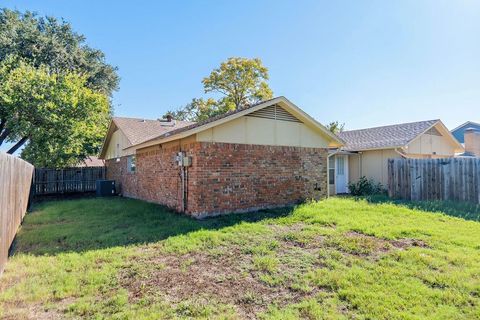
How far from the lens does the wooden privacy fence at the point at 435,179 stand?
10.6 m

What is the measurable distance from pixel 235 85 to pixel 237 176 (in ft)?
75.0

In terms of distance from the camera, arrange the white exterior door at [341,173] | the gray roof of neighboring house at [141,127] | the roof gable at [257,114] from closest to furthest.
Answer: the roof gable at [257,114], the gray roof of neighboring house at [141,127], the white exterior door at [341,173]

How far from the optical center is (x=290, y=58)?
50.5 feet

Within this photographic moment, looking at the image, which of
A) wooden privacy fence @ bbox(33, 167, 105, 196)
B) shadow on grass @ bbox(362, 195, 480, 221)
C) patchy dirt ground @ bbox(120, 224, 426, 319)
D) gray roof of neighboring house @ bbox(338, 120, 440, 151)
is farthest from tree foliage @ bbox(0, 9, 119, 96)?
shadow on grass @ bbox(362, 195, 480, 221)

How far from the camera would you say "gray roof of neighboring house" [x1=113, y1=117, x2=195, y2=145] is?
623 inches

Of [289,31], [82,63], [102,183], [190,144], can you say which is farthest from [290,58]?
[82,63]

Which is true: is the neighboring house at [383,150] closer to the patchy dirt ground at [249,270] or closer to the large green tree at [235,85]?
the patchy dirt ground at [249,270]

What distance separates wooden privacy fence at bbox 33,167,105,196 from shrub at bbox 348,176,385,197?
53.7ft

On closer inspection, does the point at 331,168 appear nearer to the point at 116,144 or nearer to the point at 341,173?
the point at 341,173

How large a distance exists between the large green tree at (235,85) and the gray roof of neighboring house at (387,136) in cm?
1430

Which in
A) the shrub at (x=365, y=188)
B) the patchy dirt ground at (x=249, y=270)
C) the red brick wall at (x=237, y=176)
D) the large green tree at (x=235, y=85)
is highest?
the large green tree at (x=235, y=85)

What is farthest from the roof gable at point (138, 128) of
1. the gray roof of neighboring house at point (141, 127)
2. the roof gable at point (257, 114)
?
the roof gable at point (257, 114)

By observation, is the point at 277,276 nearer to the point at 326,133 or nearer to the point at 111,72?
the point at 326,133

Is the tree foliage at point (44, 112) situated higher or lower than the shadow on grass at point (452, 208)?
higher
